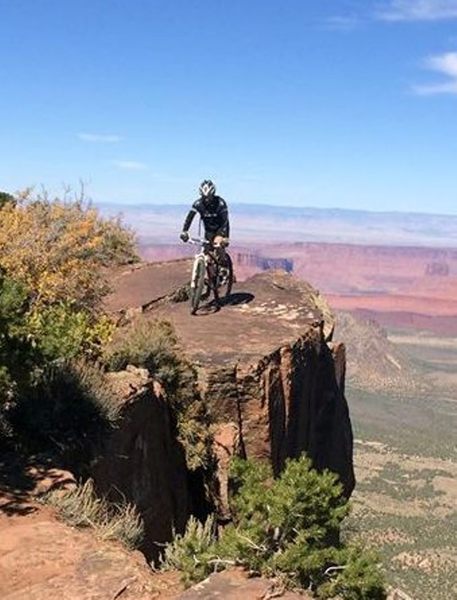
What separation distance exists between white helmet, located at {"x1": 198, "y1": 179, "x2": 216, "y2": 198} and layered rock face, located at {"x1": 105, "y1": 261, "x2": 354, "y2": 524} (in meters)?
2.41

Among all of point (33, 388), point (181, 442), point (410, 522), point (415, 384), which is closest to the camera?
point (33, 388)

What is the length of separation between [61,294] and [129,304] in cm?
215

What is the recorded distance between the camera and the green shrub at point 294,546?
7516 millimetres

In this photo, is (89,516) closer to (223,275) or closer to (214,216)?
(214,216)

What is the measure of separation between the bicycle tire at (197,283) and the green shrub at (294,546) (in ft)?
26.1

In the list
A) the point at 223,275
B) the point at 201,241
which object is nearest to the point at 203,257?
the point at 201,241

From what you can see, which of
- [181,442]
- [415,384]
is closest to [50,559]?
[181,442]

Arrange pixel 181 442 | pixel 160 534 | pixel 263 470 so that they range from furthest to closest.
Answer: pixel 181 442
pixel 160 534
pixel 263 470

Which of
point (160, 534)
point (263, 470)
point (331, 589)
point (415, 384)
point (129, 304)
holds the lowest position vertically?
point (415, 384)

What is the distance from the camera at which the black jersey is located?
16.2 meters

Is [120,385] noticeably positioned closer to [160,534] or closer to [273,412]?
[160,534]

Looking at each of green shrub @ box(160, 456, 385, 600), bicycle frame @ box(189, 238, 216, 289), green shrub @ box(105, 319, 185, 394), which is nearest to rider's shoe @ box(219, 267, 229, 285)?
bicycle frame @ box(189, 238, 216, 289)

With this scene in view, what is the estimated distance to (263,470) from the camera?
9336 millimetres

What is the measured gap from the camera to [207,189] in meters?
16.0
